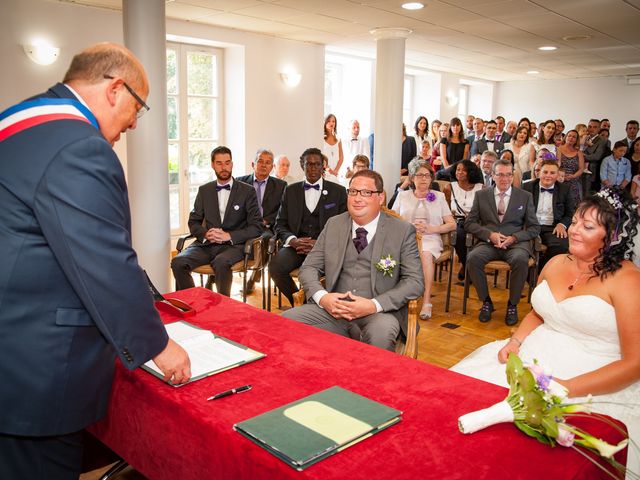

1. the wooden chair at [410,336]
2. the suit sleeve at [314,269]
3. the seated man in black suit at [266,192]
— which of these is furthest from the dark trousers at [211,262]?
the wooden chair at [410,336]

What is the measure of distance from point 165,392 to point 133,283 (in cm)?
43

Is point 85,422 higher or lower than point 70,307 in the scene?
lower

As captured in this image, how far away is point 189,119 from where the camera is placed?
8.49 meters

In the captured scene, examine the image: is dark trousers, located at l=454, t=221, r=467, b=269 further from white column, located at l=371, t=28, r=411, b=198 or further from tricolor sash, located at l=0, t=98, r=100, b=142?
tricolor sash, located at l=0, t=98, r=100, b=142

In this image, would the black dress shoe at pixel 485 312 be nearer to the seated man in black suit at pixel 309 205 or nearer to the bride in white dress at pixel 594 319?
the seated man in black suit at pixel 309 205

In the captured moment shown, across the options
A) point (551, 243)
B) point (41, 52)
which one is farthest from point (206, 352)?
point (41, 52)

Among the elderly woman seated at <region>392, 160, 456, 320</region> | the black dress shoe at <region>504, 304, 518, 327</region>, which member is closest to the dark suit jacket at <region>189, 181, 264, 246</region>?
the elderly woman seated at <region>392, 160, 456, 320</region>

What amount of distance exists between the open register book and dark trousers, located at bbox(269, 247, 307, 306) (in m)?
2.60

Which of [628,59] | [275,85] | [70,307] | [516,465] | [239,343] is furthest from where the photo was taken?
[628,59]

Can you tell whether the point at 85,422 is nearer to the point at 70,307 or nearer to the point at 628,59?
the point at 70,307

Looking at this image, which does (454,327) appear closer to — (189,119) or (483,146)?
(189,119)

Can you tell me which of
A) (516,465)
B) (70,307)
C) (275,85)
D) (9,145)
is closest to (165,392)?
(70,307)

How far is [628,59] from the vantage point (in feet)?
37.6

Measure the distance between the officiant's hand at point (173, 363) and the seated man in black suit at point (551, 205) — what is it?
492 centimetres
